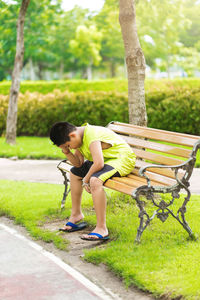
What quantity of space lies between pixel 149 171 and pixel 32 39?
28884 mm

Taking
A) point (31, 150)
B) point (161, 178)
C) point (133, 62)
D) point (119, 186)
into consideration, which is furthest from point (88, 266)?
point (31, 150)

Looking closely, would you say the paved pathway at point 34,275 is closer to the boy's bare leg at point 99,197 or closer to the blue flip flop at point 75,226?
the blue flip flop at point 75,226

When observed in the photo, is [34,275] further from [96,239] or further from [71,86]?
[71,86]

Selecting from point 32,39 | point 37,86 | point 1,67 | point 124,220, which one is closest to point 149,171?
point 124,220

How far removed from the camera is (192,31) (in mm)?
56281

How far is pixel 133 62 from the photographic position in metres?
6.27

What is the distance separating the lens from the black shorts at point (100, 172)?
189 inches

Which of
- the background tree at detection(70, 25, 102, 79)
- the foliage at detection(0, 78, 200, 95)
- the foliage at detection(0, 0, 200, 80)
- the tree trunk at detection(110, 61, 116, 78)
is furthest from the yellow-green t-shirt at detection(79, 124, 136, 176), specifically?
the tree trunk at detection(110, 61, 116, 78)

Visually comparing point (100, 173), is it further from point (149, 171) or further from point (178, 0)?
point (178, 0)

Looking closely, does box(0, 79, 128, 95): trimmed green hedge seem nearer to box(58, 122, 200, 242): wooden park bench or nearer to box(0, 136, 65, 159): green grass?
box(0, 136, 65, 159): green grass

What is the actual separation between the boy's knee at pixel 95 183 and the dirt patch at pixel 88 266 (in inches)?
21.2

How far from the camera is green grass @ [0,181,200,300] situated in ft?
12.0

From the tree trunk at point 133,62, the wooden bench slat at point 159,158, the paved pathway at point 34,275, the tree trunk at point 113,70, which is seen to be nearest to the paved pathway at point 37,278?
the paved pathway at point 34,275

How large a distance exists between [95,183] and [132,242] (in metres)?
0.66
